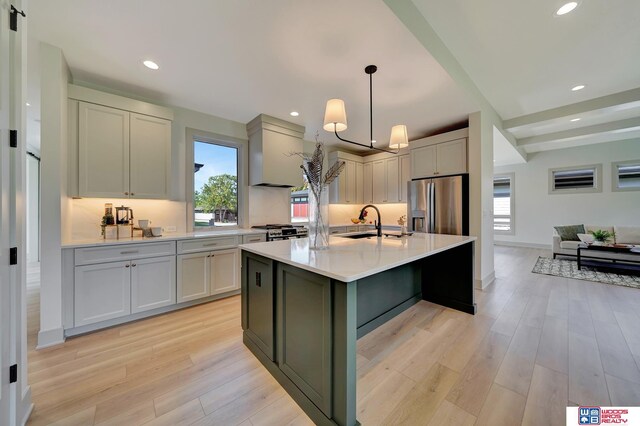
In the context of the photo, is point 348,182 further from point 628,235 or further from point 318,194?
point 628,235

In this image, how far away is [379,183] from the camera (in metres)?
5.40

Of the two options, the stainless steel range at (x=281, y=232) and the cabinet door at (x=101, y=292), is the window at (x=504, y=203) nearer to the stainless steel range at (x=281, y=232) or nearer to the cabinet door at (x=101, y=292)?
the stainless steel range at (x=281, y=232)

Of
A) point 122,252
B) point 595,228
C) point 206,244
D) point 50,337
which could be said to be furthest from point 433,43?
point 595,228

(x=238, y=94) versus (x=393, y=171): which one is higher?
(x=238, y=94)

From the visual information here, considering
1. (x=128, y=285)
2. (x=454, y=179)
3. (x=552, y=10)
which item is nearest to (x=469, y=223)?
(x=454, y=179)

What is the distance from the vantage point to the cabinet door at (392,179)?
16.6ft

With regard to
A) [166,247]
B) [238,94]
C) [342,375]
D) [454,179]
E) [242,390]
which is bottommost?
[242,390]

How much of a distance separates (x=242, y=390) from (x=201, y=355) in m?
0.60

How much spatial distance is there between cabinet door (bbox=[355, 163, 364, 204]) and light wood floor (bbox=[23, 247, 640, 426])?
125 inches

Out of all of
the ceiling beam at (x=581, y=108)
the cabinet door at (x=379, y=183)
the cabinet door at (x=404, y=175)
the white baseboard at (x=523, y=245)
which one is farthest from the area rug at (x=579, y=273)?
the cabinet door at (x=379, y=183)

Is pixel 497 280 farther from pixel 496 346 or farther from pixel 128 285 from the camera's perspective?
pixel 128 285

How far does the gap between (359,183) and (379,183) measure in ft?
1.52

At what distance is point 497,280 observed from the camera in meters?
4.05

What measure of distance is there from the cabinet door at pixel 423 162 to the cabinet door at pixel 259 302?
3.49m
